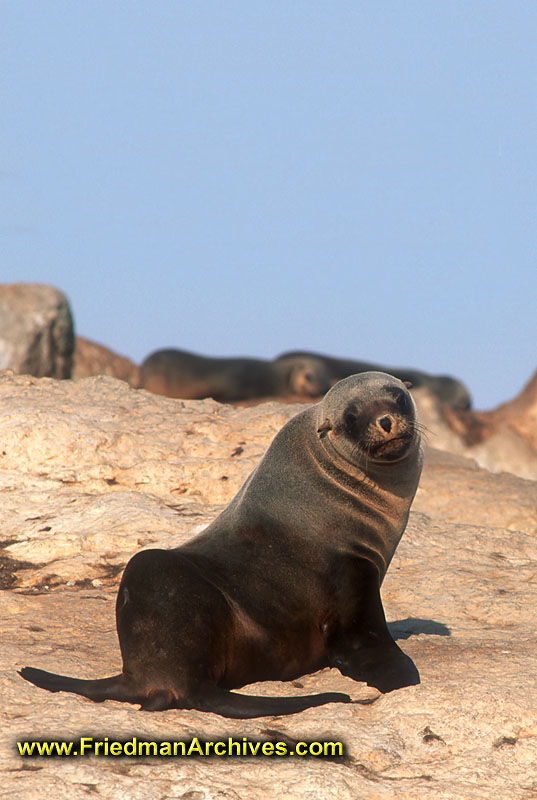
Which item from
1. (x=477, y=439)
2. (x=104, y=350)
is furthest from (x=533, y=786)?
(x=104, y=350)

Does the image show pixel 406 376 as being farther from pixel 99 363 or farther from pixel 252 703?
pixel 252 703

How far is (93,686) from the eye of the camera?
13.9ft

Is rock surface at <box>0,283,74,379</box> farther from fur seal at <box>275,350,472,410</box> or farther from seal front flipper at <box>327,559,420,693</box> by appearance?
seal front flipper at <box>327,559,420,693</box>

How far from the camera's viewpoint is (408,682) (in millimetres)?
4297

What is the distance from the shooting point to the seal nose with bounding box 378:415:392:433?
16.4 feet

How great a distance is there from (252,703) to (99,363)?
17085 millimetres

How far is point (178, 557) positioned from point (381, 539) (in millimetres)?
985

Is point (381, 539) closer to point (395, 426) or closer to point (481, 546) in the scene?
point (395, 426)

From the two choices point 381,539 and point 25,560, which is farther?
point 25,560

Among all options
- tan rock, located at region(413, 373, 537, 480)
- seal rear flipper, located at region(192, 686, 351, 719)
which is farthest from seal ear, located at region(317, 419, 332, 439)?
tan rock, located at region(413, 373, 537, 480)

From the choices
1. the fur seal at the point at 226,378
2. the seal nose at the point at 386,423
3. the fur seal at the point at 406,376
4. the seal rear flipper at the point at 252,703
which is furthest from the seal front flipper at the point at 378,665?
the fur seal at the point at 406,376

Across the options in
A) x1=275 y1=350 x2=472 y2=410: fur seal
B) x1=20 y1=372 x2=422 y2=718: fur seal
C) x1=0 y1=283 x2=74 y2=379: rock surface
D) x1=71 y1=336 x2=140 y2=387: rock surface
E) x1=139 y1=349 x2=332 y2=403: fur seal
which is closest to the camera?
x1=20 y1=372 x2=422 y2=718: fur seal

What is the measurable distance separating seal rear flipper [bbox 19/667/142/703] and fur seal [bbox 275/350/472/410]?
1916cm

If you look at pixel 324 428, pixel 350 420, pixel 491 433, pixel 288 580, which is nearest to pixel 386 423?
pixel 350 420
